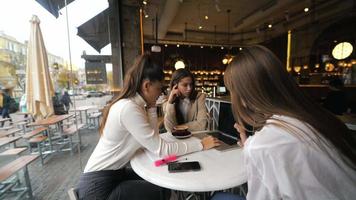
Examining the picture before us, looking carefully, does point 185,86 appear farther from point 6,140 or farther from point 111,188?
point 6,140

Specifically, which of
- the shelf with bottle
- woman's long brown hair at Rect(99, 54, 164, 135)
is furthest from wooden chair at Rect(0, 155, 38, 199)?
the shelf with bottle

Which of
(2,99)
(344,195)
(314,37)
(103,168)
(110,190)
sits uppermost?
(314,37)

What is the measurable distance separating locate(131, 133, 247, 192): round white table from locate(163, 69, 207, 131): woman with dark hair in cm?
85

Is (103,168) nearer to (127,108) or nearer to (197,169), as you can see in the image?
(127,108)

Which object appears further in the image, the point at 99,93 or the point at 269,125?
the point at 99,93

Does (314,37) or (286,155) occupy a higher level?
(314,37)

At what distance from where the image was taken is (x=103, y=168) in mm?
1206

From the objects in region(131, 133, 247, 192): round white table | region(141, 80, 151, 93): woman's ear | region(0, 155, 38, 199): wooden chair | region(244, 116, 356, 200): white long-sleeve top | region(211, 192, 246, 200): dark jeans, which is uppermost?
region(141, 80, 151, 93): woman's ear

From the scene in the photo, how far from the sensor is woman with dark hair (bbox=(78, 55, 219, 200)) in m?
1.15

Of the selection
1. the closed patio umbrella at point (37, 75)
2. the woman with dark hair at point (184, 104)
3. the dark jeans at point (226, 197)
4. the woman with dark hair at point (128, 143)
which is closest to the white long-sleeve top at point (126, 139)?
the woman with dark hair at point (128, 143)

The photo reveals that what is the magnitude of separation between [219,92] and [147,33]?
587cm

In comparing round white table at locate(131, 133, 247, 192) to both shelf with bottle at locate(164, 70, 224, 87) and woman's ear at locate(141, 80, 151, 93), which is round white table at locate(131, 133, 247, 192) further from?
shelf with bottle at locate(164, 70, 224, 87)

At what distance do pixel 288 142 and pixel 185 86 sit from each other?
1596 mm

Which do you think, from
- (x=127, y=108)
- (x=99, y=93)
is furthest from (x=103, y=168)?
(x=99, y=93)
